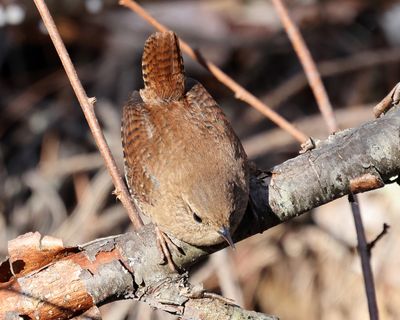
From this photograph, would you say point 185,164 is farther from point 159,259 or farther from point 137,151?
point 159,259

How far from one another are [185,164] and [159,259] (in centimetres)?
37

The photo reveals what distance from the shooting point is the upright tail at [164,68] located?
250cm

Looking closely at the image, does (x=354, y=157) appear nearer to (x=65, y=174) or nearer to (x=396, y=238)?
(x=396, y=238)

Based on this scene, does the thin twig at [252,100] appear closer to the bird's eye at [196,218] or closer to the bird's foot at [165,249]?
the bird's eye at [196,218]

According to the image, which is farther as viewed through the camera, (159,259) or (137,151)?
(137,151)

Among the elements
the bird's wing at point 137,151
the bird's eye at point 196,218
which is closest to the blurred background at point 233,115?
the bird's wing at point 137,151

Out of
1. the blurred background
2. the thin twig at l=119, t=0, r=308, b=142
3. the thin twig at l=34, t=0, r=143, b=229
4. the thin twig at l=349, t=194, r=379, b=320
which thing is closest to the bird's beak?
the thin twig at l=34, t=0, r=143, b=229

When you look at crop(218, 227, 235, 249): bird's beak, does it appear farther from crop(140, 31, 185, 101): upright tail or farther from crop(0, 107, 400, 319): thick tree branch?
crop(140, 31, 185, 101): upright tail

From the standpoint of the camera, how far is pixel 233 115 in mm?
5254

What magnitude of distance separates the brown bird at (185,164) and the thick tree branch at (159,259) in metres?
0.11

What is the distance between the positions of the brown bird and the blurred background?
181 centimetres

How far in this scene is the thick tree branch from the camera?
1900 mm

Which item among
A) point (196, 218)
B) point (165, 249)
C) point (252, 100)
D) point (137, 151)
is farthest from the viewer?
point (252, 100)

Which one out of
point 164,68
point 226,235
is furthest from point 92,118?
point 164,68
